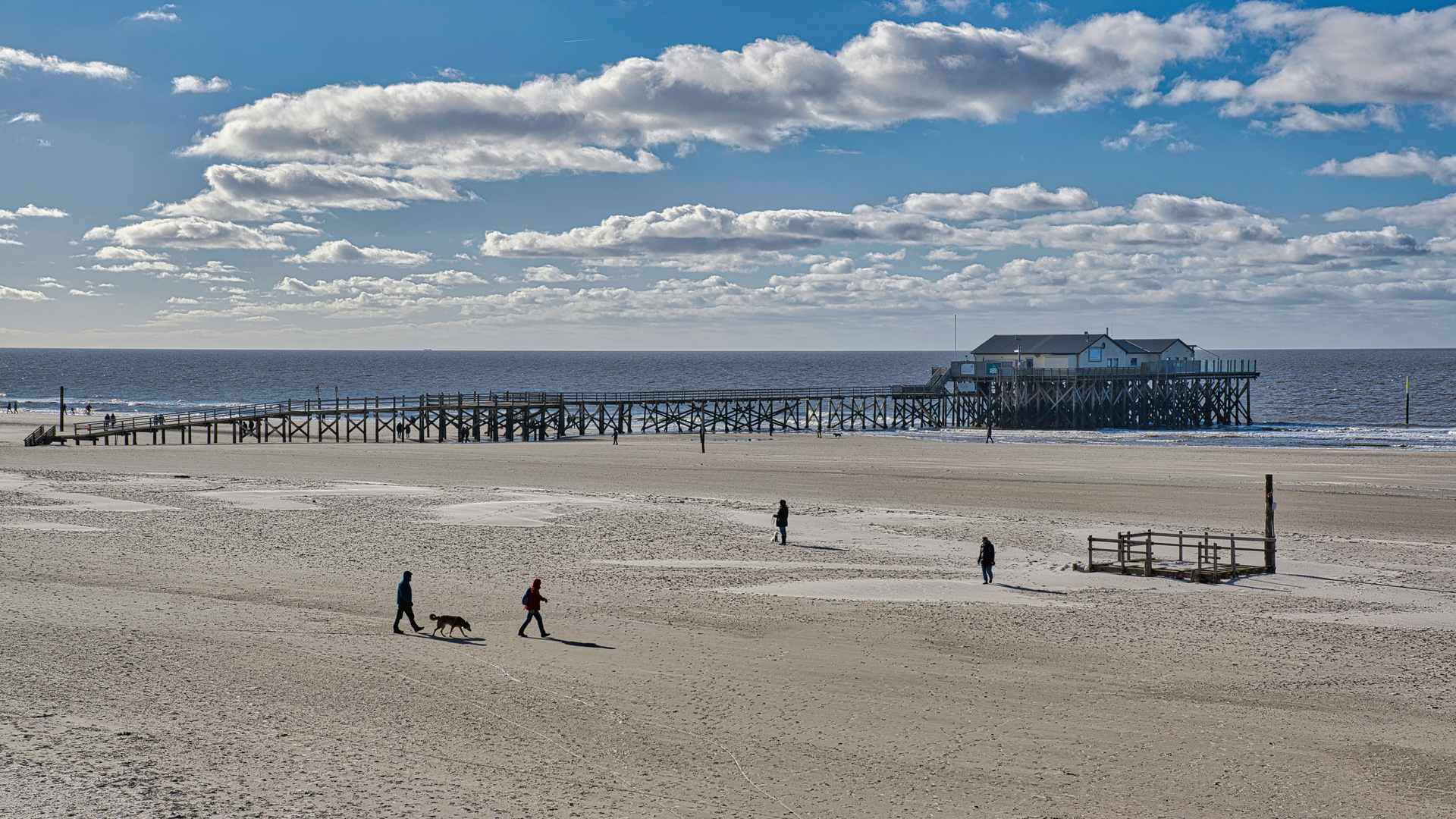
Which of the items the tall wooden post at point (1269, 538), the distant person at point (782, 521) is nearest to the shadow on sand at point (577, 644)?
the distant person at point (782, 521)

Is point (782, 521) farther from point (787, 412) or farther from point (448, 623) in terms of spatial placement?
point (787, 412)

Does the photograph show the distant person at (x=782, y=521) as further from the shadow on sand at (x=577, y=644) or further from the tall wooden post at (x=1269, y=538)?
the tall wooden post at (x=1269, y=538)

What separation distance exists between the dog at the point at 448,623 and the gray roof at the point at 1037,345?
2344 inches

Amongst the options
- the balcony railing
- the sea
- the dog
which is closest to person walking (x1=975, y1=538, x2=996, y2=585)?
the dog

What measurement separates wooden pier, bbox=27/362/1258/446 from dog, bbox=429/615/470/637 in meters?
42.2

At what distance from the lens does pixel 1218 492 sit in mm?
32531

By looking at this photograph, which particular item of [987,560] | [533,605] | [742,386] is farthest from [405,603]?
[742,386]

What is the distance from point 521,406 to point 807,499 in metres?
30.6

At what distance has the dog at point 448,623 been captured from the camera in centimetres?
1513

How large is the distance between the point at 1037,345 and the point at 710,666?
198 ft

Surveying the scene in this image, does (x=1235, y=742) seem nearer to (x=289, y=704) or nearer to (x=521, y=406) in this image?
(x=289, y=704)

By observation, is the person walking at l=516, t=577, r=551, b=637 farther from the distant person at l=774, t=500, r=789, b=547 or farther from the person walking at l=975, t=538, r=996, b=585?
the distant person at l=774, t=500, r=789, b=547

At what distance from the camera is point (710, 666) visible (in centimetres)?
1396

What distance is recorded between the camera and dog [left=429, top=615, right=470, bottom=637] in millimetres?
Answer: 15133
